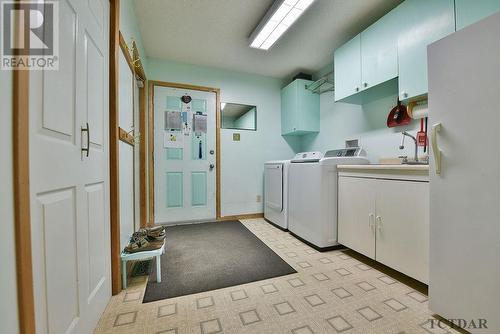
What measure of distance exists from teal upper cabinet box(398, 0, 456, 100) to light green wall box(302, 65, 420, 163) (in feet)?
1.57

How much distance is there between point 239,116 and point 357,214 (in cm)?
268

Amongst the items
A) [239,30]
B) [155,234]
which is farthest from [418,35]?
[155,234]

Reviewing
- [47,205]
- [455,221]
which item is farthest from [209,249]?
[455,221]

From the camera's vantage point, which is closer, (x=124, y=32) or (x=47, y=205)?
(x=47, y=205)

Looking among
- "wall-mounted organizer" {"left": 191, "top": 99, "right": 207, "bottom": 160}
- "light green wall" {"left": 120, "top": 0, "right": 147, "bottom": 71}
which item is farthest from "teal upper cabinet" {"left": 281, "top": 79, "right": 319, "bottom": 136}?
"light green wall" {"left": 120, "top": 0, "right": 147, "bottom": 71}

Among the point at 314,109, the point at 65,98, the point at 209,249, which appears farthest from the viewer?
the point at 314,109

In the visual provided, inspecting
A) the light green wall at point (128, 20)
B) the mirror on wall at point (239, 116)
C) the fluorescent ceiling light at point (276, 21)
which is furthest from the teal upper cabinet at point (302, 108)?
the light green wall at point (128, 20)

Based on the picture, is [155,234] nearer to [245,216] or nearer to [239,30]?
[245,216]

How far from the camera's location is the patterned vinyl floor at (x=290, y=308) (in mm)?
1104

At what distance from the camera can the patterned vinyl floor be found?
1104 millimetres

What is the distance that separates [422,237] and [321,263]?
0.79 metres

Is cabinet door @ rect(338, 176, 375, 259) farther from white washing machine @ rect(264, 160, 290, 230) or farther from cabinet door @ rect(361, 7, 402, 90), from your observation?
cabinet door @ rect(361, 7, 402, 90)

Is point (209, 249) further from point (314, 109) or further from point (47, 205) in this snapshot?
point (314, 109)

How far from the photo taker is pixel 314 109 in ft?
10.7
